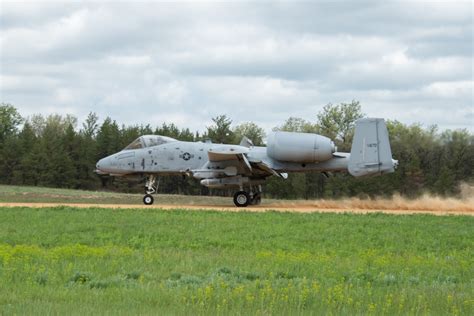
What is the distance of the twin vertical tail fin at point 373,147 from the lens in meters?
30.0

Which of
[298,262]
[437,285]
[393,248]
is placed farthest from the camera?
[393,248]

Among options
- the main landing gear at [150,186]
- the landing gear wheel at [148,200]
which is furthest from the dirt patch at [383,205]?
the main landing gear at [150,186]

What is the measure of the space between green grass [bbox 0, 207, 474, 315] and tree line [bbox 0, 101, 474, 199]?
12.2 m

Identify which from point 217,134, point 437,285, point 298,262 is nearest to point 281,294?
point 437,285

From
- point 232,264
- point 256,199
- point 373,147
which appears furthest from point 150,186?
point 232,264

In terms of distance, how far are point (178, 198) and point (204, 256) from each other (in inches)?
952

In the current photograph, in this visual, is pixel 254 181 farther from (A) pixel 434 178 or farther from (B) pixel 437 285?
(B) pixel 437 285

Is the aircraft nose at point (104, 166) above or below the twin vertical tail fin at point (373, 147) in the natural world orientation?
below

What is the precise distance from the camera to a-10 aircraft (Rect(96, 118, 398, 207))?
98.8 ft

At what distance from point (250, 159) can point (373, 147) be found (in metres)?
5.13

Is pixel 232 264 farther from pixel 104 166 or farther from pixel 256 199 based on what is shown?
pixel 104 166

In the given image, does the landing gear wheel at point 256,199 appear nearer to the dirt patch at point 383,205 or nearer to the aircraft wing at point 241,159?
the dirt patch at point 383,205

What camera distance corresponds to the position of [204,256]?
15.3 meters

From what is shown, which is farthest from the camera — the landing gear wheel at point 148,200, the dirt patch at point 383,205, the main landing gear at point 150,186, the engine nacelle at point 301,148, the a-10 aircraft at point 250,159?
the main landing gear at point 150,186
